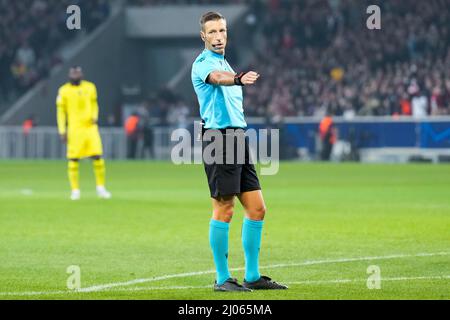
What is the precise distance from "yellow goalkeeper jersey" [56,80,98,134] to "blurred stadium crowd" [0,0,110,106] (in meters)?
25.8

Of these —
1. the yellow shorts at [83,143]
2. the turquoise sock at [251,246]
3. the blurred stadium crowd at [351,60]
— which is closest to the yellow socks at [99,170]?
the yellow shorts at [83,143]

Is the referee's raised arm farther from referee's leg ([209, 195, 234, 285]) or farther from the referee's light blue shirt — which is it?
referee's leg ([209, 195, 234, 285])

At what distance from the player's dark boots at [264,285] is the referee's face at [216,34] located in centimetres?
197

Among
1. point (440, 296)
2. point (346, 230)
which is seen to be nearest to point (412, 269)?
point (440, 296)

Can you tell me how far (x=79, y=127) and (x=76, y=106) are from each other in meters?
0.41

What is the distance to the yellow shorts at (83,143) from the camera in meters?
23.5

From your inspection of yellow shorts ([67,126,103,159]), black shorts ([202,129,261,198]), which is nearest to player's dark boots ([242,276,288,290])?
black shorts ([202,129,261,198])

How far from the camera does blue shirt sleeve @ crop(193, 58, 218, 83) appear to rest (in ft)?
34.7

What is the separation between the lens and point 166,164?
41.4m

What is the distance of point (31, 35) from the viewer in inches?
2013

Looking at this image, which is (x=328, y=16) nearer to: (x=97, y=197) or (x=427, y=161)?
(x=427, y=161)

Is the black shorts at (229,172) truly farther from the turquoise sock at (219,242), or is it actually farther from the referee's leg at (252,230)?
the turquoise sock at (219,242)

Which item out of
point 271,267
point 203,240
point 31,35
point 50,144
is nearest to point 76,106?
point 203,240

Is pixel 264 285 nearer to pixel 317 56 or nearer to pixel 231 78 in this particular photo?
pixel 231 78
